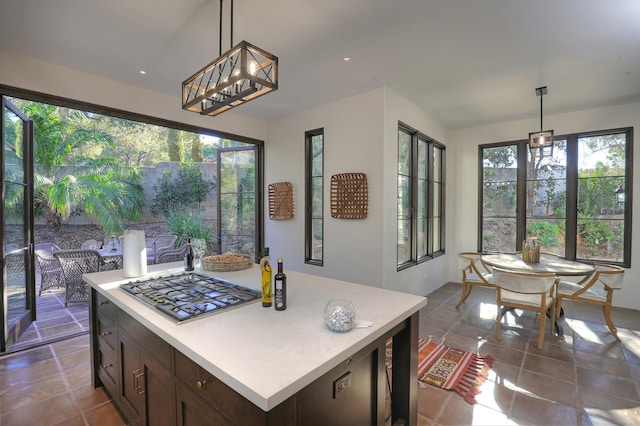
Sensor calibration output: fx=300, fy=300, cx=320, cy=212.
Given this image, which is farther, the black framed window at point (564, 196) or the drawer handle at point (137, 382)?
the black framed window at point (564, 196)

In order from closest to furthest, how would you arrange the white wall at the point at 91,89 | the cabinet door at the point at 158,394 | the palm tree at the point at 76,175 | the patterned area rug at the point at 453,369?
the cabinet door at the point at 158,394 < the patterned area rug at the point at 453,369 < the white wall at the point at 91,89 < the palm tree at the point at 76,175

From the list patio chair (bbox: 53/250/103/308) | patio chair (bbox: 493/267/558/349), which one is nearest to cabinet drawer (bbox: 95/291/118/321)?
patio chair (bbox: 53/250/103/308)

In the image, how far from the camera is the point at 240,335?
1.23 metres

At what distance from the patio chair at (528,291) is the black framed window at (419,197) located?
1249mm

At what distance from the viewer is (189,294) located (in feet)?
5.69

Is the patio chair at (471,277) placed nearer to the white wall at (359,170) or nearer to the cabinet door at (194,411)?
the white wall at (359,170)

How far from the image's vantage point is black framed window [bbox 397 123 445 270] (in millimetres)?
4266

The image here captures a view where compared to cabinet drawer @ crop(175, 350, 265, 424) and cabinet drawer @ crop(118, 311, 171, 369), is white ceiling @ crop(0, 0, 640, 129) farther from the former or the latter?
cabinet drawer @ crop(175, 350, 265, 424)

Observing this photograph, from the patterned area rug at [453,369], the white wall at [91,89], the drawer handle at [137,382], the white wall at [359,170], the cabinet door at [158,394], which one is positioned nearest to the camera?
the cabinet door at [158,394]

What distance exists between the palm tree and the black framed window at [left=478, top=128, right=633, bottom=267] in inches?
324

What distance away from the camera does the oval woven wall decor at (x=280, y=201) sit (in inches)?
183

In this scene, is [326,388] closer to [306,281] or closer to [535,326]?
[306,281]

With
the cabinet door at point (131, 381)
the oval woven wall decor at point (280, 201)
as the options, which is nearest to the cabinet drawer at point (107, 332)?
the cabinet door at point (131, 381)

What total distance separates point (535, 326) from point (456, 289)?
1.64 metres
